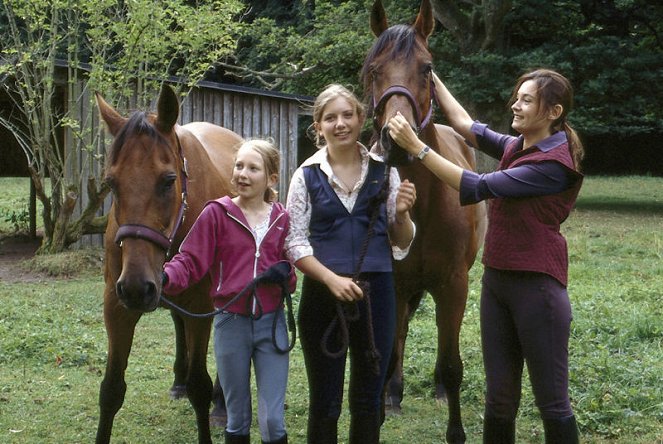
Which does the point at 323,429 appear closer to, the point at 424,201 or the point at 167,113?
the point at 424,201

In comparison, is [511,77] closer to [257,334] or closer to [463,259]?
[463,259]

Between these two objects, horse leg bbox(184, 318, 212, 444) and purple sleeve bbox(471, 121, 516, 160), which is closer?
purple sleeve bbox(471, 121, 516, 160)

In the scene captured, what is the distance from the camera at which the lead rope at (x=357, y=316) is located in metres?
3.21

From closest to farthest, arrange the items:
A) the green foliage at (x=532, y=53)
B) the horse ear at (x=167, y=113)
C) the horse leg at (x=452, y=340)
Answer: the horse ear at (x=167, y=113) → the horse leg at (x=452, y=340) → the green foliage at (x=532, y=53)

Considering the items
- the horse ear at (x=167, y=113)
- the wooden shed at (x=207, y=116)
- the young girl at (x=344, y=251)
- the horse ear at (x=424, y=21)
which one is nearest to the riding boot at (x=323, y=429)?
the young girl at (x=344, y=251)

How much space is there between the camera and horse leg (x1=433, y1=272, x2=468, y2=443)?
14.3 feet

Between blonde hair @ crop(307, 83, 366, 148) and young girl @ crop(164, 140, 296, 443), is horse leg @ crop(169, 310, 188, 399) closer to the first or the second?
young girl @ crop(164, 140, 296, 443)

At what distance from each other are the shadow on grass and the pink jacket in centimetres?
1403

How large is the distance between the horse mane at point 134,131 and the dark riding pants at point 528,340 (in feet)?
4.91

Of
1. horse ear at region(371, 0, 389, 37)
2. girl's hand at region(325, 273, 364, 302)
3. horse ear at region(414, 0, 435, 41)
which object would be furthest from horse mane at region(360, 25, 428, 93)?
girl's hand at region(325, 273, 364, 302)

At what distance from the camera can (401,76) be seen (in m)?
3.74

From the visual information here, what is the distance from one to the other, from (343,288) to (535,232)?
783 millimetres

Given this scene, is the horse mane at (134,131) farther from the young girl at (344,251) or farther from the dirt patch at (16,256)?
the dirt patch at (16,256)

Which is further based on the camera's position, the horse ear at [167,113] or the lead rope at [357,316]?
the horse ear at [167,113]
